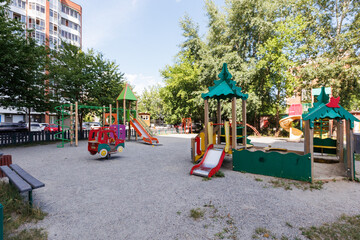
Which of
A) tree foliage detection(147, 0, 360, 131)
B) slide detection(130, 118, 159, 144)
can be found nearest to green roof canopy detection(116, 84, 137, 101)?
slide detection(130, 118, 159, 144)

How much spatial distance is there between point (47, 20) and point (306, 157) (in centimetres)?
4848

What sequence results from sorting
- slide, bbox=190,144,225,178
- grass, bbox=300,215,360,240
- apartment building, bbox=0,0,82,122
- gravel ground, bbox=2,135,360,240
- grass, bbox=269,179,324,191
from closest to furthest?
grass, bbox=300,215,360,240
gravel ground, bbox=2,135,360,240
grass, bbox=269,179,324,191
slide, bbox=190,144,225,178
apartment building, bbox=0,0,82,122

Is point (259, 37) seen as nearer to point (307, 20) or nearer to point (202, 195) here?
point (307, 20)

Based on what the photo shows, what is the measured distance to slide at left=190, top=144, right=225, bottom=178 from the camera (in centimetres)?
591

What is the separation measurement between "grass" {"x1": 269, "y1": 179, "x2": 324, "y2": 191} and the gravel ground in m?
0.16

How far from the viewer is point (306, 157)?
522 centimetres

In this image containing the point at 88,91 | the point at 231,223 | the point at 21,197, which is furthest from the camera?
the point at 88,91

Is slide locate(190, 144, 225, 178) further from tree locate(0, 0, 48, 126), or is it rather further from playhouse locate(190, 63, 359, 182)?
tree locate(0, 0, 48, 126)

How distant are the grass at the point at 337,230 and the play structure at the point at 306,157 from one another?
2132 mm

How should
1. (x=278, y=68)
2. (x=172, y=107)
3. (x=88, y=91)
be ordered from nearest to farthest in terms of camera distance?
(x=88, y=91) → (x=278, y=68) → (x=172, y=107)

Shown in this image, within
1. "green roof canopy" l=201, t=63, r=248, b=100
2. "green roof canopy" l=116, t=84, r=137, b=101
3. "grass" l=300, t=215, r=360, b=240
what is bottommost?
"grass" l=300, t=215, r=360, b=240

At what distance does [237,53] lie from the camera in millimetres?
21953

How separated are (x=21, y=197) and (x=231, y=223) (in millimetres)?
4354

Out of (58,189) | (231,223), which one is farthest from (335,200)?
(58,189)
